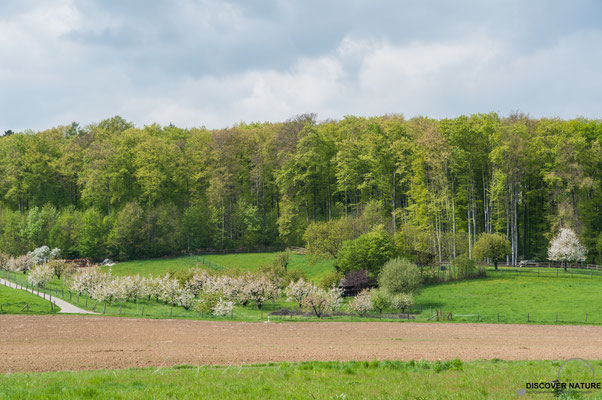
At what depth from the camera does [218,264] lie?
75.1 m

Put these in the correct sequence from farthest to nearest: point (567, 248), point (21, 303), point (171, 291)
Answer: point (567, 248) < point (171, 291) < point (21, 303)

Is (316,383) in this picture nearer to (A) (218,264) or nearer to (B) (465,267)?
(B) (465,267)

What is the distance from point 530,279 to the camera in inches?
2183

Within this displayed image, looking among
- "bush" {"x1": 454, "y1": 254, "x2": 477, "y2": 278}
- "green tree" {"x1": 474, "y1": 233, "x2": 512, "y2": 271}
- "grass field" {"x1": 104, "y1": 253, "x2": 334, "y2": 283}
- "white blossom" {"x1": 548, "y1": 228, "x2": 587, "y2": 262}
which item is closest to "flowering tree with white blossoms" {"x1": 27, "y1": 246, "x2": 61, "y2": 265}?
"grass field" {"x1": 104, "y1": 253, "x2": 334, "y2": 283}

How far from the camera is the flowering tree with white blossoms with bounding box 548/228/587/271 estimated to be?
200ft

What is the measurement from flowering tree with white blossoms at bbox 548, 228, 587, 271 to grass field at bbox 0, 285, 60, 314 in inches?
2286

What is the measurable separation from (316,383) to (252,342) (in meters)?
14.5

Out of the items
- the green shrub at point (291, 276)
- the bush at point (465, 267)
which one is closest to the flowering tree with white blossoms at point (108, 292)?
the green shrub at point (291, 276)

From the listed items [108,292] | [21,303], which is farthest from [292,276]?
[21,303]

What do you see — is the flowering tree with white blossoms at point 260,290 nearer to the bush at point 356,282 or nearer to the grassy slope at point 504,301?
the grassy slope at point 504,301

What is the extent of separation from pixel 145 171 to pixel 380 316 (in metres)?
60.9

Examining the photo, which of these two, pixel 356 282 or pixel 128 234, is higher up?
pixel 128 234

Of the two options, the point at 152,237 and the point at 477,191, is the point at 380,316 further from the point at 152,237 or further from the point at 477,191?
the point at 152,237

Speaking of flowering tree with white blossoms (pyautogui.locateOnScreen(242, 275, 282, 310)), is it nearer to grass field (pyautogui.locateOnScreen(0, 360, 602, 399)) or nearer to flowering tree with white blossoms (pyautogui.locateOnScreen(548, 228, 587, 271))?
grass field (pyautogui.locateOnScreen(0, 360, 602, 399))
